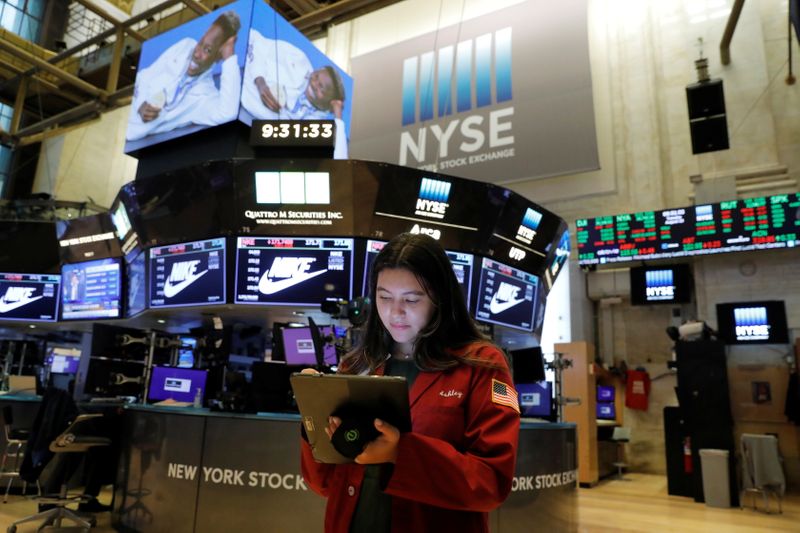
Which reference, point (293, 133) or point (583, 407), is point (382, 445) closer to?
point (293, 133)

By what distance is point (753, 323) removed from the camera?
870 centimetres

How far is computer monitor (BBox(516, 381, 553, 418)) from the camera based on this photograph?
5.81m

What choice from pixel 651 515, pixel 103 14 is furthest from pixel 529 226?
pixel 103 14

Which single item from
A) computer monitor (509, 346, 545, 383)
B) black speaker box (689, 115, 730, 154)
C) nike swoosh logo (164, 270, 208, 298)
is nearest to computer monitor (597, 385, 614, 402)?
black speaker box (689, 115, 730, 154)

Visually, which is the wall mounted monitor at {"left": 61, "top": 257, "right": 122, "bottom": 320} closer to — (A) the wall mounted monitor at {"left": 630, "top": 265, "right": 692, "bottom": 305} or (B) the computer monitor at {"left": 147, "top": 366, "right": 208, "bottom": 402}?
(B) the computer monitor at {"left": 147, "top": 366, "right": 208, "bottom": 402}

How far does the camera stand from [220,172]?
20.1 ft

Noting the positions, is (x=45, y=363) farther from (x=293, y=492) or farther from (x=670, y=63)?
(x=670, y=63)

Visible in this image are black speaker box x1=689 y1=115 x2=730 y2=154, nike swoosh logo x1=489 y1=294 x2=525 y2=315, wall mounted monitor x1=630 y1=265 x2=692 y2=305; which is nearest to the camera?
nike swoosh logo x1=489 y1=294 x2=525 y2=315

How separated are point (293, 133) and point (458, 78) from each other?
6.60m

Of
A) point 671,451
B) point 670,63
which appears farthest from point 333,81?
point 671,451

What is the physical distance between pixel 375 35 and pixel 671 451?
11.1 meters

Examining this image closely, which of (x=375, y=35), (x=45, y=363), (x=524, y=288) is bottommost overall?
(x=45, y=363)

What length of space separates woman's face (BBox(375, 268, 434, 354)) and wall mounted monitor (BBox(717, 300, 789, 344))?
891 cm

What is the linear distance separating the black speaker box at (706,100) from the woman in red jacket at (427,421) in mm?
8062
